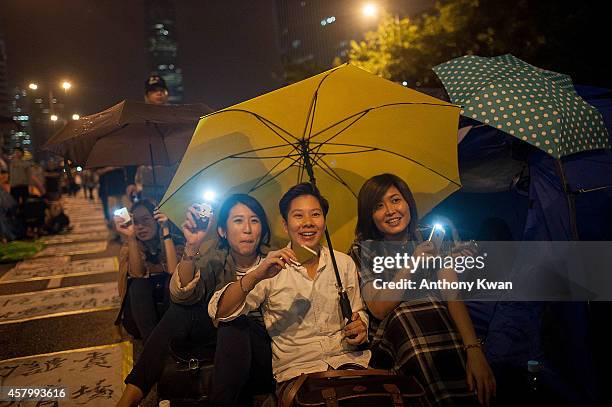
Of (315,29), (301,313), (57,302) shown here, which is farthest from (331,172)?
(315,29)

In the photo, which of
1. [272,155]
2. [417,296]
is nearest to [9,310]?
[272,155]

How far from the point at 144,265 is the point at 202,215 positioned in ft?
4.64

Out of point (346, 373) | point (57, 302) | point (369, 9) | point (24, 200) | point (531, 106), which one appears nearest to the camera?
point (346, 373)

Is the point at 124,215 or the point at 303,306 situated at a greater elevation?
the point at 124,215

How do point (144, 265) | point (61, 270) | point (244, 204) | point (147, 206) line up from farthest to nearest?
point (61, 270) < point (147, 206) < point (144, 265) < point (244, 204)

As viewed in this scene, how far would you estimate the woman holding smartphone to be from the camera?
7.82 ft

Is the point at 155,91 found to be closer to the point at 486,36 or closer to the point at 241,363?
the point at 241,363

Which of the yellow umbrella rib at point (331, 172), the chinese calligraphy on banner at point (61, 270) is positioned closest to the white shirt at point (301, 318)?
the yellow umbrella rib at point (331, 172)

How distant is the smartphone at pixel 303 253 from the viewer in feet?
8.75

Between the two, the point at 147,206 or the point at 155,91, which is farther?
the point at 155,91

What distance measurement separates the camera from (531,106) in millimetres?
3188

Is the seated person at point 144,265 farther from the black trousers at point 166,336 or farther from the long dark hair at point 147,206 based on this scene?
the black trousers at point 166,336

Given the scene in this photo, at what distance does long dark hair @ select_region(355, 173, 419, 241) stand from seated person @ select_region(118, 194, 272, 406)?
2.21 feet

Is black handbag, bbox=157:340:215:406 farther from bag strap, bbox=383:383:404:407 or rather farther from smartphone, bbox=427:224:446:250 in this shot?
smartphone, bbox=427:224:446:250
